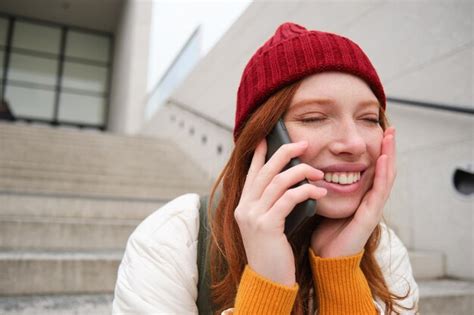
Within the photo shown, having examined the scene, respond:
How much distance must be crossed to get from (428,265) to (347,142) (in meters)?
1.72

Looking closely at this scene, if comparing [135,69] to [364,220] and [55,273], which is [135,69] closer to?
[55,273]

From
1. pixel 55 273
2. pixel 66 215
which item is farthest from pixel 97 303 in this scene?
pixel 66 215

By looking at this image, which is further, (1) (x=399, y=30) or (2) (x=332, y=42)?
(1) (x=399, y=30)

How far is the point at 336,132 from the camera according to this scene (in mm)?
816

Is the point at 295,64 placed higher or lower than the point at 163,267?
higher

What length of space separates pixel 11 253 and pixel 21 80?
12.2 m

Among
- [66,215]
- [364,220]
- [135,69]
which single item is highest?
[135,69]

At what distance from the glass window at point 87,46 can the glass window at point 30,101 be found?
5.73 feet

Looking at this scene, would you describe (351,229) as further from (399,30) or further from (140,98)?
(140,98)

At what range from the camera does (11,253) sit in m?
1.82

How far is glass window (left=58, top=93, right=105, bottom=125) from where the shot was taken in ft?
41.0

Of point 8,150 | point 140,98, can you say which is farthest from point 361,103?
point 140,98

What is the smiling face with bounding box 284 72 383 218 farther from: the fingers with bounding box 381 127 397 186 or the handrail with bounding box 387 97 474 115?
the handrail with bounding box 387 97 474 115

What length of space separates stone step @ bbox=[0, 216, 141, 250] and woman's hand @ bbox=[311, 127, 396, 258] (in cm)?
168
